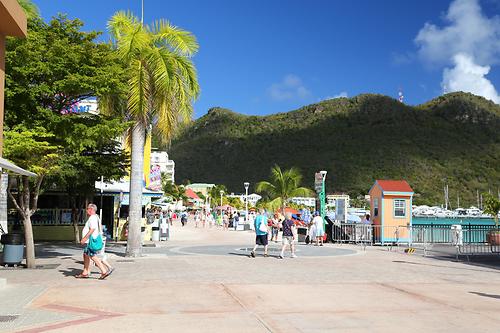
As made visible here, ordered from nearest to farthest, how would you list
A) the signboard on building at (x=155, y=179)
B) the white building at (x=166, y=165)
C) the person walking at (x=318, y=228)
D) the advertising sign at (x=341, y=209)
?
the person walking at (x=318, y=228)
the advertising sign at (x=341, y=209)
the signboard on building at (x=155, y=179)
the white building at (x=166, y=165)

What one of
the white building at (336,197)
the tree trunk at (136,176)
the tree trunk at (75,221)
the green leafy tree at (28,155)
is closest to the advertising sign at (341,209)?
the white building at (336,197)

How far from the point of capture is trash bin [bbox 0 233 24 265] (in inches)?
546

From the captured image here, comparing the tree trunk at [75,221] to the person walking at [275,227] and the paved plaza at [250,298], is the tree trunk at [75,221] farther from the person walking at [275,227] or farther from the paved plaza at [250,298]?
the person walking at [275,227]

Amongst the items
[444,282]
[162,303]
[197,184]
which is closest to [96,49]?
[162,303]

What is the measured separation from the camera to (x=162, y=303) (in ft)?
30.2

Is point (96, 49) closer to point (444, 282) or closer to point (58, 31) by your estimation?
point (58, 31)

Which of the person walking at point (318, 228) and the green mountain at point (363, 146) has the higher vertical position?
the green mountain at point (363, 146)

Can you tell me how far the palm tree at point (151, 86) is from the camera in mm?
17848

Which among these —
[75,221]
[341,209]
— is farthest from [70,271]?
[341,209]

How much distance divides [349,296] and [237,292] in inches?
83.6

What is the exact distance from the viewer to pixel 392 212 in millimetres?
26766

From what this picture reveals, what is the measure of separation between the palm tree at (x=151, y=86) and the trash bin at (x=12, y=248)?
447 centimetres

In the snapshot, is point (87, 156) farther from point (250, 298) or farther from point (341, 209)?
point (341, 209)

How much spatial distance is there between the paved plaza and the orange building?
9666 millimetres
